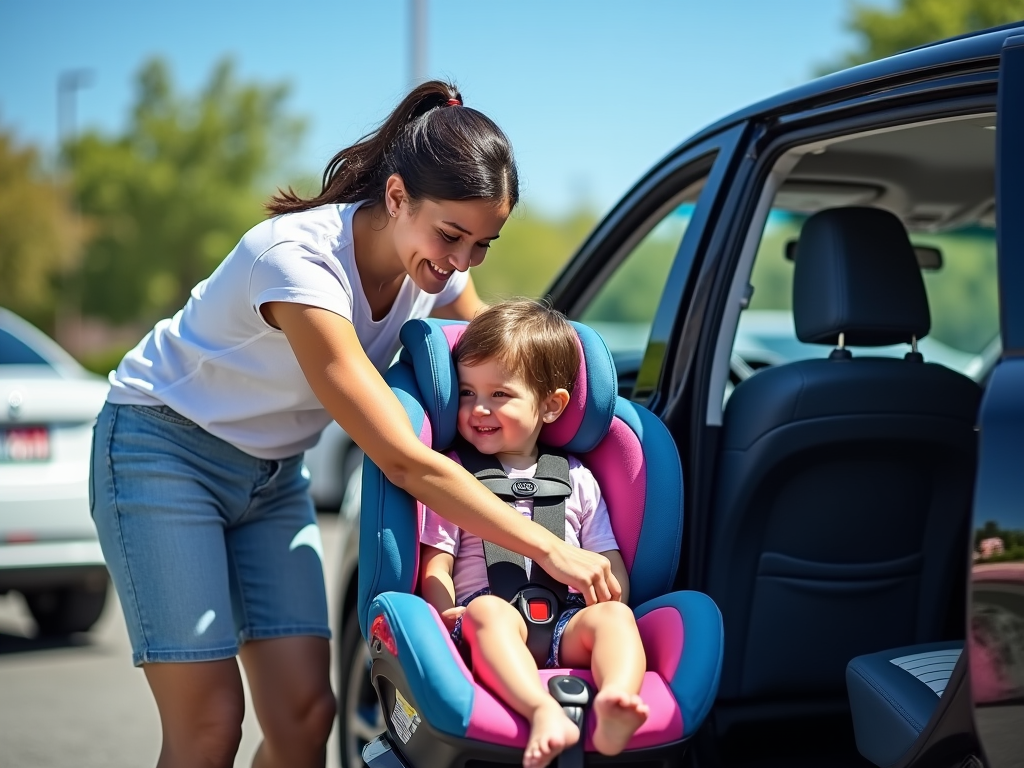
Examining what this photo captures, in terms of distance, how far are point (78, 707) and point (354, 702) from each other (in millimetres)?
1814

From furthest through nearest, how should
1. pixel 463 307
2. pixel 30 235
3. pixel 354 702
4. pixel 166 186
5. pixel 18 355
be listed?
pixel 166 186, pixel 30 235, pixel 18 355, pixel 354 702, pixel 463 307

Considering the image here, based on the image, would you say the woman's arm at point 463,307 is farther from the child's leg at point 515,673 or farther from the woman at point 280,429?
the child's leg at point 515,673

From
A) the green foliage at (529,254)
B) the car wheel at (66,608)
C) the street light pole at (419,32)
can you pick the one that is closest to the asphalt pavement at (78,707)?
the car wheel at (66,608)

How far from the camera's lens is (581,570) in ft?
7.24

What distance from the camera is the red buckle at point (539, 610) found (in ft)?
7.61

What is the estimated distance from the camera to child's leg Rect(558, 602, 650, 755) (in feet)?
6.45

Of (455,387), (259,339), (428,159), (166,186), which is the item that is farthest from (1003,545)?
(166,186)

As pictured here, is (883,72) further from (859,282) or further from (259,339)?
(259,339)

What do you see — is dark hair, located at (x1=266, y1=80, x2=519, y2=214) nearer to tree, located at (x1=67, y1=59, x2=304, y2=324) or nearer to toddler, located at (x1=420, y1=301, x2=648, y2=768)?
toddler, located at (x1=420, y1=301, x2=648, y2=768)

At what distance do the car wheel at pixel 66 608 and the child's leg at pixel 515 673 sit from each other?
13.1 feet

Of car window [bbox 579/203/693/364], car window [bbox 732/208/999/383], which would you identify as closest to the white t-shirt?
car window [bbox 732/208/999/383]

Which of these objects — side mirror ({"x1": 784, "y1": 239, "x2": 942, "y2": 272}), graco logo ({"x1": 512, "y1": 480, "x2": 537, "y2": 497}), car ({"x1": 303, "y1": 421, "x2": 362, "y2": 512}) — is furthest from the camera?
car ({"x1": 303, "y1": 421, "x2": 362, "y2": 512})

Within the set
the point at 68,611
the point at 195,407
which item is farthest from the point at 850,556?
the point at 68,611

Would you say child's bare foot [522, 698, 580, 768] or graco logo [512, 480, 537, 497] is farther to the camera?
graco logo [512, 480, 537, 497]
